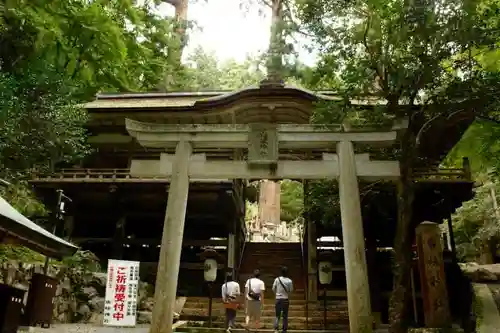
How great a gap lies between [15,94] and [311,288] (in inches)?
398

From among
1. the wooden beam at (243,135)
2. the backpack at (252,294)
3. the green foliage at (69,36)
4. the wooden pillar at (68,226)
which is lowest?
the backpack at (252,294)

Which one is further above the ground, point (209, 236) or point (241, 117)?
point (241, 117)

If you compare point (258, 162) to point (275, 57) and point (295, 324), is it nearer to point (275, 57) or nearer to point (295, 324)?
point (295, 324)

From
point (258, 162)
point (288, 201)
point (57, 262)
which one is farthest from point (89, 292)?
point (288, 201)

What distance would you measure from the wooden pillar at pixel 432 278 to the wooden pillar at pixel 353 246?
1.58 metres

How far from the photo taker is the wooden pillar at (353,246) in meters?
7.98

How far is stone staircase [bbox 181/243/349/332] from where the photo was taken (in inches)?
453

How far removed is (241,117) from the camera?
1472 cm

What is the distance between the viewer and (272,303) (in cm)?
1304

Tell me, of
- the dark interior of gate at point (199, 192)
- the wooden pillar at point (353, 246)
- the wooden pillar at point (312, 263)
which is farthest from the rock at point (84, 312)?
the wooden pillar at point (353, 246)

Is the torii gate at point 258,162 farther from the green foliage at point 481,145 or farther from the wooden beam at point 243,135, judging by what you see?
the green foliage at point 481,145

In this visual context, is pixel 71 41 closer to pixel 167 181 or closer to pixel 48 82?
pixel 48 82

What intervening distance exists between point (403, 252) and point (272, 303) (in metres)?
5.95

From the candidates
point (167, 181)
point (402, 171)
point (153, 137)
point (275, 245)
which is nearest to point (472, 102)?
point (402, 171)
